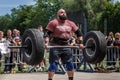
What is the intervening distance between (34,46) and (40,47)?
0.15 metres

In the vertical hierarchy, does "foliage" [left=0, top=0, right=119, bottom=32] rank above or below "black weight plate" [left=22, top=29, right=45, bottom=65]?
above

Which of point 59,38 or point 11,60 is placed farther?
point 11,60

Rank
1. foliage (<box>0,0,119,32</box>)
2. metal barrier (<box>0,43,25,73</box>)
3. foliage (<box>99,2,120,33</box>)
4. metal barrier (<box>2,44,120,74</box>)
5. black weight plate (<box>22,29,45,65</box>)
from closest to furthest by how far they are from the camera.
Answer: black weight plate (<box>22,29,45,65</box>) < metal barrier (<box>0,43,25,73</box>) < metal barrier (<box>2,44,120,74</box>) < foliage (<box>99,2,120,33</box>) < foliage (<box>0,0,119,32</box>)

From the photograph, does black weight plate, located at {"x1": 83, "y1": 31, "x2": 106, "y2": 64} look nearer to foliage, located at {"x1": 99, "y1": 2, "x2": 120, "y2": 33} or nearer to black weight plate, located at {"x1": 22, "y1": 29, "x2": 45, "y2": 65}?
black weight plate, located at {"x1": 22, "y1": 29, "x2": 45, "y2": 65}

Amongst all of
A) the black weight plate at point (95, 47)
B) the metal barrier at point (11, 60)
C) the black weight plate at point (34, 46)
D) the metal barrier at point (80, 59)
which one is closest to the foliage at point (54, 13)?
the metal barrier at point (80, 59)

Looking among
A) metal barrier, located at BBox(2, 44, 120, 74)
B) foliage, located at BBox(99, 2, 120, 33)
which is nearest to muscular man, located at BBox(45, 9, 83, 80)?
metal barrier, located at BBox(2, 44, 120, 74)

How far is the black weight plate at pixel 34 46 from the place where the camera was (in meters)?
9.17

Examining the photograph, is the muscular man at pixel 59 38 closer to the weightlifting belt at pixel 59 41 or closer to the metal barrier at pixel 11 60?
the weightlifting belt at pixel 59 41

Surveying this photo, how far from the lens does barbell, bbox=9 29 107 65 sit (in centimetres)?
921

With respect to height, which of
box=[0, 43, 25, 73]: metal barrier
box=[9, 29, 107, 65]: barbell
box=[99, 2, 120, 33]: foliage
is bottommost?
box=[0, 43, 25, 73]: metal barrier

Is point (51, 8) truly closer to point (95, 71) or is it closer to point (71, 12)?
point (71, 12)

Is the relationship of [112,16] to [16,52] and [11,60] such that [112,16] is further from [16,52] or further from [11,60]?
[11,60]

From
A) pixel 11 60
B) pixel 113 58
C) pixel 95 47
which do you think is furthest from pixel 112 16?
pixel 95 47

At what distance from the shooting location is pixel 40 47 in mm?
9172
